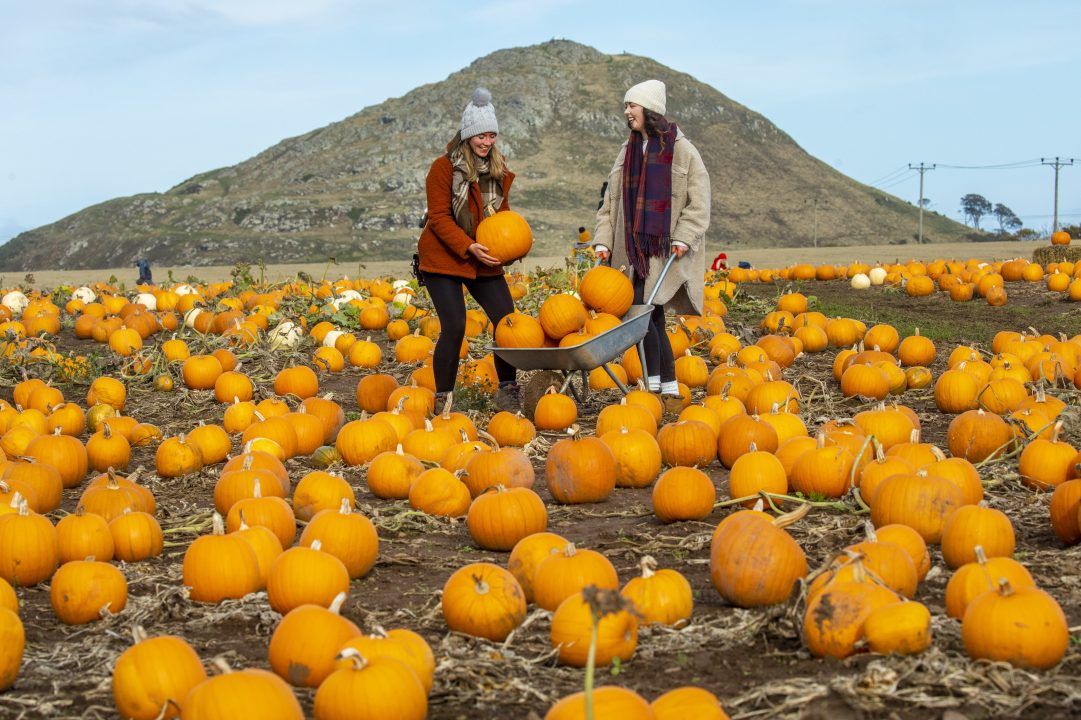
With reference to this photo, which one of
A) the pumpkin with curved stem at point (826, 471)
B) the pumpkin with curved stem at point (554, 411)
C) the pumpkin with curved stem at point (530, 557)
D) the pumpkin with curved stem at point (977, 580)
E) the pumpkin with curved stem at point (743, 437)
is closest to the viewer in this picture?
the pumpkin with curved stem at point (977, 580)

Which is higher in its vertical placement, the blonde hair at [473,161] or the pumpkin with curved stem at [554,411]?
the blonde hair at [473,161]

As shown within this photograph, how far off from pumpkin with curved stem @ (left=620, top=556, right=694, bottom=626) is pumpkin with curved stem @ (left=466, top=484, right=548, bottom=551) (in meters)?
1.20

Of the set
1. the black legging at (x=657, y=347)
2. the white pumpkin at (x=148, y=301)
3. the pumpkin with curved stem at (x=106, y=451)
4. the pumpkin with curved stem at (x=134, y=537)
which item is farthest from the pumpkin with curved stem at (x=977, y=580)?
the white pumpkin at (x=148, y=301)

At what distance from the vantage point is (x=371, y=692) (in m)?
2.86

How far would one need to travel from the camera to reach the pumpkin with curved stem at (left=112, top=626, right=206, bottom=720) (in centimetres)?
301

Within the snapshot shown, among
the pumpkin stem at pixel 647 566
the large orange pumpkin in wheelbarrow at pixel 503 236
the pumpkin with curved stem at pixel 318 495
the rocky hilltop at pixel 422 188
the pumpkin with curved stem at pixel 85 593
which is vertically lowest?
the pumpkin with curved stem at pixel 85 593

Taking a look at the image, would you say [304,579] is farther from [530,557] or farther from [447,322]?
[447,322]

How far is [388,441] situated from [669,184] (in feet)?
9.26

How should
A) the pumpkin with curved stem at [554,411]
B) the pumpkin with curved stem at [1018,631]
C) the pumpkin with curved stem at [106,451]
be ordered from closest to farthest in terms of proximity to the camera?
the pumpkin with curved stem at [1018,631] → the pumpkin with curved stem at [106,451] → the pumpkin with curved stem at [554,411]

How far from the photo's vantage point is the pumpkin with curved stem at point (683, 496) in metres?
5.09

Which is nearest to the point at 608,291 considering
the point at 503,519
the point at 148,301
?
the point at 503,519

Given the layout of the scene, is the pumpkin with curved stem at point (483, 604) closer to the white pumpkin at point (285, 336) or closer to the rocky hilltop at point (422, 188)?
the white pumpkin at point (285, 336)

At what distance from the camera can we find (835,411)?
26.5 feet

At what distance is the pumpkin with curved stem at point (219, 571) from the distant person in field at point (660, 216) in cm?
442
